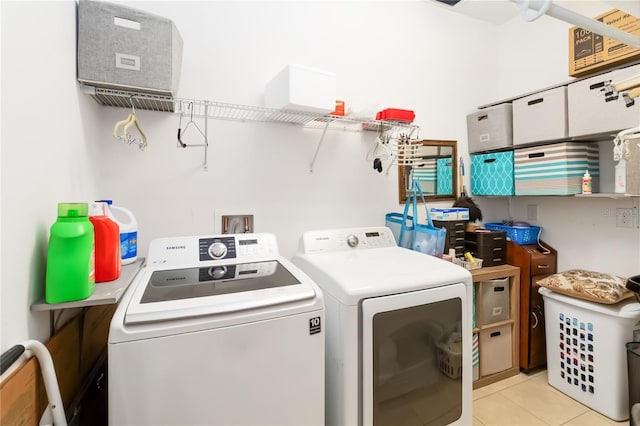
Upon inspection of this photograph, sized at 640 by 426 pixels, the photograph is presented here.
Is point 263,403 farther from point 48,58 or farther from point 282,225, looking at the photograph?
point 48,58

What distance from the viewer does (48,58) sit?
3.48 ft

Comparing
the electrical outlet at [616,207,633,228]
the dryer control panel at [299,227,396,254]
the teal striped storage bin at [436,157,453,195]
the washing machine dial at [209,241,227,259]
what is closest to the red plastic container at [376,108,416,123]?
the teal striped storage bin at [436,157,453,195]

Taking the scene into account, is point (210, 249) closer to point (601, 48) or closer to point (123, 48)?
point (123, 48)

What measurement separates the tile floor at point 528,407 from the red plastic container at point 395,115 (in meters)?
2.04

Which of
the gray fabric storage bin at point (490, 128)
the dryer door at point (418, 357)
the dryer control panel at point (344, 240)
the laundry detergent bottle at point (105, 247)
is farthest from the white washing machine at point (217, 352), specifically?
the gray fabric storage bin at point (490, 128)

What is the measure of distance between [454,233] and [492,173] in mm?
729

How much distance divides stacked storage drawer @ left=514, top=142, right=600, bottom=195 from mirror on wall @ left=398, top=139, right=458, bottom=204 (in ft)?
1.75

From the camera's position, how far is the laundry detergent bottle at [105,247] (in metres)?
1.12

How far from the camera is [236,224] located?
1.97m

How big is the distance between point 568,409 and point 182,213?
281cm

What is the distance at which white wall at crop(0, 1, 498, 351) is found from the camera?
91 centimetres

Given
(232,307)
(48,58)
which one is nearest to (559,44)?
(232,307)

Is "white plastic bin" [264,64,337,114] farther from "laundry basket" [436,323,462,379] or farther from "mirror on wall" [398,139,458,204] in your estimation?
"laundry basket" [436,323,462,379]

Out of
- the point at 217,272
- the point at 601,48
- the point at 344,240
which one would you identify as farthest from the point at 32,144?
the point at 601,48
